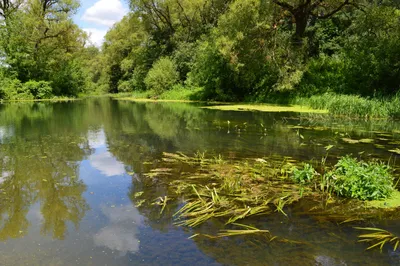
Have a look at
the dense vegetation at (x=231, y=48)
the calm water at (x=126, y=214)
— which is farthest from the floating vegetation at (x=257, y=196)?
the dense vegetation at (x=231, y=48)

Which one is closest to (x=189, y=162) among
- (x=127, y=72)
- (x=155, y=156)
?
(x=155, y=156)

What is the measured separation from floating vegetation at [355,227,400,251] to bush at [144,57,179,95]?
3493 cm

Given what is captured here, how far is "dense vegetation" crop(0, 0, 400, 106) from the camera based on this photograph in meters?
22.3

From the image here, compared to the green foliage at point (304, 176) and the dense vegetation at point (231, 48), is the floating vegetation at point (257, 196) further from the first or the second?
the dense vegetation at point (231, 48)

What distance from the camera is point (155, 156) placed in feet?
28.5

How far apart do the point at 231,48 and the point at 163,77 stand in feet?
46.4

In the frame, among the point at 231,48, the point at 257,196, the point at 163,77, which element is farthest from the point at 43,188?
the point at 163,77

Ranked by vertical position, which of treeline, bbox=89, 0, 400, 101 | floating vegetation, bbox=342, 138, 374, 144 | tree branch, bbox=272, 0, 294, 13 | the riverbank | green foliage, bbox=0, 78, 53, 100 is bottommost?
green foliage, bbox=0, 78, 53, 100

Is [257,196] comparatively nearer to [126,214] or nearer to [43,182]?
[126,214]

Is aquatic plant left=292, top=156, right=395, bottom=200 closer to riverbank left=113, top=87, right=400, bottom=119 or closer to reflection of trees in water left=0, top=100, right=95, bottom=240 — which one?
reflection of trees in water left=0, top=100, right=95, bottom=240

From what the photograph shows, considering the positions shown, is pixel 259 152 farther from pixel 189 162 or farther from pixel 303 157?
pixel 189 162

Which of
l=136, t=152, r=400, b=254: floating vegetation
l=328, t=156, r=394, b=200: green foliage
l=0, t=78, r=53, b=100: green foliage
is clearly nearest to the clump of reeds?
l=136, t=152, r=400, b=254: floating vegetation

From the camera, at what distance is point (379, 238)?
421 centimetres

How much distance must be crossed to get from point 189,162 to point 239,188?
2.14 meters
